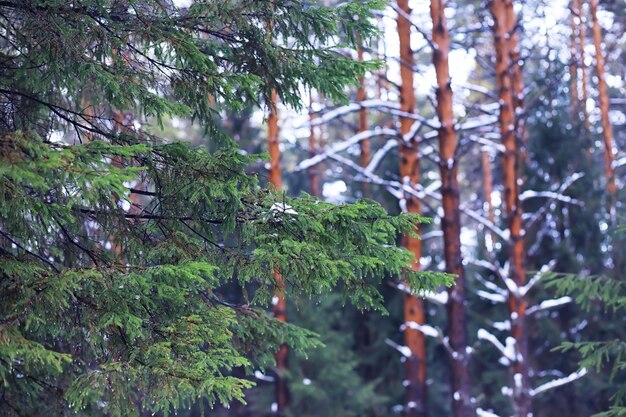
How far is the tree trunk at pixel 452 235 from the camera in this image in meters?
10.9

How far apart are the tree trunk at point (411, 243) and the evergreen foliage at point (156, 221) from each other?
7.13m

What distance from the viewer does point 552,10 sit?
70.5ft

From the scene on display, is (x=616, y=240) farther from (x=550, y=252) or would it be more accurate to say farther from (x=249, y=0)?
(x=249, y=0)

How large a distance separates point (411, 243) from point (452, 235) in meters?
2.02

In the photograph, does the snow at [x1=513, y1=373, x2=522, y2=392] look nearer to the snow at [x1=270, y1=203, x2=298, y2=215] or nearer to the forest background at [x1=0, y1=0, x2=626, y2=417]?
the forest background at [x1=0, y1=0, x2=626, y2=417]

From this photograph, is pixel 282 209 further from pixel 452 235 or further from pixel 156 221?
pixel 452 235

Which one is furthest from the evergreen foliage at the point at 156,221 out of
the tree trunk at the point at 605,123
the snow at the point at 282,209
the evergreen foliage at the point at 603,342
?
the tree trunk at the point at 605,123

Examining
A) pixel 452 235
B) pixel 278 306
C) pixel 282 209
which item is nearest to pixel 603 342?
pixel 452 235

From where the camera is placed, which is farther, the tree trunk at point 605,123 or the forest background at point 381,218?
the tree trunk at point 605,123

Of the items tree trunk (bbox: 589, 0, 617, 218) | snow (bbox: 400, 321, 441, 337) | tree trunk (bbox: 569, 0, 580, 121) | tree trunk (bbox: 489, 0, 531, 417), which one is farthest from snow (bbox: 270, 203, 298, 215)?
tree trunk (bbox: 569, 0, 580, 121)

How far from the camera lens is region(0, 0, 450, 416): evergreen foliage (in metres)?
4.22

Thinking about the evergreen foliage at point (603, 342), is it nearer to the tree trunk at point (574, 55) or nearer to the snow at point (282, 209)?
the snow at point (282, 209)

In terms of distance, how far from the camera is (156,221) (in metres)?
5.14

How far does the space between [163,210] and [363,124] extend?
44.6 feet
